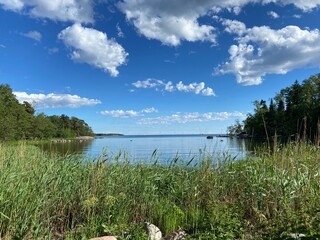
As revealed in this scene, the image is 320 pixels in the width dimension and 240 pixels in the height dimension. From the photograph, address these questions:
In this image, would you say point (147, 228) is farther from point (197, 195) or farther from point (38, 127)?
point (38, 127)

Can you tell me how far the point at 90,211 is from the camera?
16.2 ft

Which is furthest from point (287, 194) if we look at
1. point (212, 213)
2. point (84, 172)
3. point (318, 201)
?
point (84, 172)

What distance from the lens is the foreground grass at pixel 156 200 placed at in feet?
13.5

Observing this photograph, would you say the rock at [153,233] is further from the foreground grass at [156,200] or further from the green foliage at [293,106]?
the green foliage at [293,106]

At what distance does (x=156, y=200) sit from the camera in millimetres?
5578

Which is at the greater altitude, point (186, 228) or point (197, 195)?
point (197, 195)

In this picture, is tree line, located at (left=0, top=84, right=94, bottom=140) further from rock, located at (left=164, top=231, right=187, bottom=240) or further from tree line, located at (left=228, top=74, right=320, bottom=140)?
tree line, located at (left=228, top=74, right=320, bottom=140)

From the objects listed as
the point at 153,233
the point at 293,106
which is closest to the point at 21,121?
the point at 293,106

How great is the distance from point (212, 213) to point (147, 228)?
1154 millimetres

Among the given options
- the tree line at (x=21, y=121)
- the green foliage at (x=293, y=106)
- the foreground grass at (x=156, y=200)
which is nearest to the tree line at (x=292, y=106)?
the green foliage at (x=293, y=106)

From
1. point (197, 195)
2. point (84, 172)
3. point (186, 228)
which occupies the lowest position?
point (186, 228)

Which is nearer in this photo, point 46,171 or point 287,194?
point 287,194

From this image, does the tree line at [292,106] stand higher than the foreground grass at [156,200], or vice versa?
the tree line at [292,106]

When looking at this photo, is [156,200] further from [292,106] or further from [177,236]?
[292,106]
